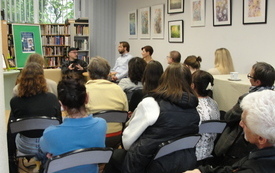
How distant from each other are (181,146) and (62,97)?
0.90m

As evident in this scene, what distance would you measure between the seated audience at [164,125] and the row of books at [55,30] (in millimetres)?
7110

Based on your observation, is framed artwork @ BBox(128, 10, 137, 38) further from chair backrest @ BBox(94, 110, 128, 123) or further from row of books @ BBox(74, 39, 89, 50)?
chair backrest @ BBox(94, 110, 128, 123)

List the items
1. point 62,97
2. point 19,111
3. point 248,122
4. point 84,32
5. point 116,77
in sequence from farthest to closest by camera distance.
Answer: point 84,32 → point 116,77 → point 19,111 → point 62,97 → point 248,122

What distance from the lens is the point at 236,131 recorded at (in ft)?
7.85

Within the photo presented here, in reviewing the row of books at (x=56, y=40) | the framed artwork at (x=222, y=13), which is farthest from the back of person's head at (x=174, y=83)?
the row of books at (x=56, y=40)

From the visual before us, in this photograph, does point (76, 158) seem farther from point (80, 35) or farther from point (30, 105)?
point (80, 35)

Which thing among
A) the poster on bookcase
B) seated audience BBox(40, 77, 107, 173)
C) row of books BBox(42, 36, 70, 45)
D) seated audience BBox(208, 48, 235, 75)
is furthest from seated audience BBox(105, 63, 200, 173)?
row of books BBox(42, 36, 70, 45)

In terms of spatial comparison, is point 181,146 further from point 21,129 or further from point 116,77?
point 116,77

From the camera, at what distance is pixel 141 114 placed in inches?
79.7

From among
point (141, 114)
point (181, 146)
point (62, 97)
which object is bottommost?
point (181, 146)

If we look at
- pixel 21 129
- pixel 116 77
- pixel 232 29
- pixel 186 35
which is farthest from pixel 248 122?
pixel 116 77

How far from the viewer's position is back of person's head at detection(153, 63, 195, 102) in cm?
205

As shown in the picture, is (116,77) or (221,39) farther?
(116,77)

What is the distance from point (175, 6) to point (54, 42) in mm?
4202
